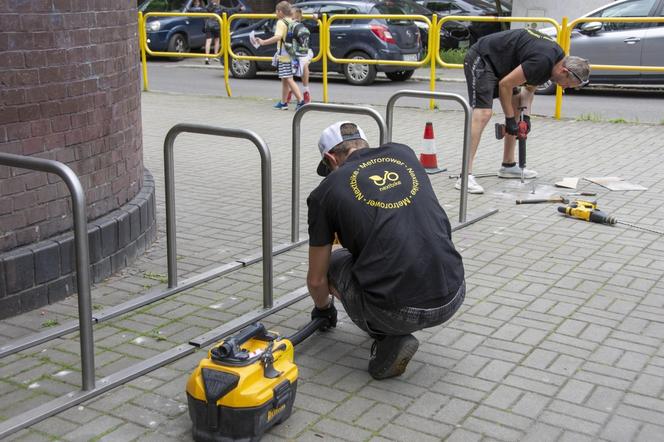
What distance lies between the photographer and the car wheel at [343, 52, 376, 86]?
52.0 feet

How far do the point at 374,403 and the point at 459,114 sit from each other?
8.74m

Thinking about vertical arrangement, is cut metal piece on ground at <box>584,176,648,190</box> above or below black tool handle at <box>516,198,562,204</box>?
above

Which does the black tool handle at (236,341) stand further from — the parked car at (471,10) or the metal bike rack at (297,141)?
the parked car at (471,10)

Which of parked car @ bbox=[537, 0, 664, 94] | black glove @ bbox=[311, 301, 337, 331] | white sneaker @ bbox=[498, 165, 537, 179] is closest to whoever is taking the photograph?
black glove @ bbox=[311, 301, 337, 331]

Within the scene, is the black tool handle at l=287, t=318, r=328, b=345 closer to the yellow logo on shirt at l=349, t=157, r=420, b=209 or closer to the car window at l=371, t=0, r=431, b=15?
the yellow logo on shirt at l=349, t=157, r=420, b=209

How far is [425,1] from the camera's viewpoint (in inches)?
776

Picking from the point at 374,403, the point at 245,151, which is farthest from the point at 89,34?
the point at 245,151

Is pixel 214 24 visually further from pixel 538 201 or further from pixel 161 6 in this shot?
pixel 538 201

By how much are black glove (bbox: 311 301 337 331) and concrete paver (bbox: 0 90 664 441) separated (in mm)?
57

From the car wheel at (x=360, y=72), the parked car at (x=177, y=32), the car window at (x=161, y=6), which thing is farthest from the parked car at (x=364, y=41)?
the car window at (x=161, y=6)

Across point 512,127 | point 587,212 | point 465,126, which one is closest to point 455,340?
point 465,126

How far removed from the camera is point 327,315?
4625mm

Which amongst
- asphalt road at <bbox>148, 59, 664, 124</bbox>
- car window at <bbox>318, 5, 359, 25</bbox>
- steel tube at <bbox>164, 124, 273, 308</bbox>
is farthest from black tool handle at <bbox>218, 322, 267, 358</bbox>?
car window at <bbox>318, 5, 359, 25</bbox>

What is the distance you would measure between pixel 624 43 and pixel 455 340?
10.1m
